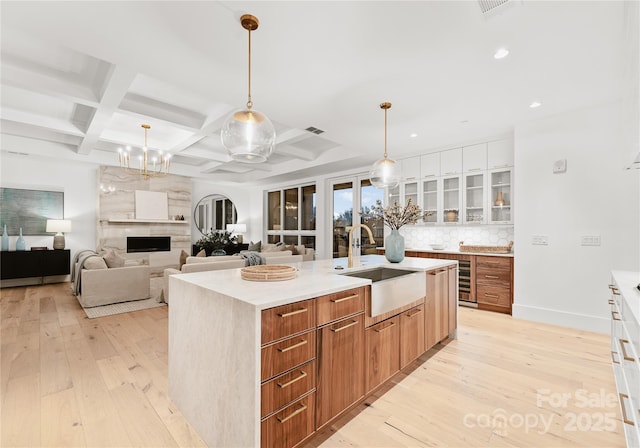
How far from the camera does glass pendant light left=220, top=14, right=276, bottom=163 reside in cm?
195

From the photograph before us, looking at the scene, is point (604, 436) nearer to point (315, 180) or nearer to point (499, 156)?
point (499, 156)

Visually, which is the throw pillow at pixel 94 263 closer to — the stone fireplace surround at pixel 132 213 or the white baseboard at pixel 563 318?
the stone fireplace surround at pixel 132 213

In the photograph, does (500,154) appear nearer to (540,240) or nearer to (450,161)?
(450,161)

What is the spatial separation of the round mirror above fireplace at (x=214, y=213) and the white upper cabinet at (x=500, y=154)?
24.3 feet

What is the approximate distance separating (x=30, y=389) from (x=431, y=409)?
288 cm

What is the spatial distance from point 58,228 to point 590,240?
349 inches

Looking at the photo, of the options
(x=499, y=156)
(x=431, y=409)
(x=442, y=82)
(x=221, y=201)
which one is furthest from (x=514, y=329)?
(x=221, y=201)

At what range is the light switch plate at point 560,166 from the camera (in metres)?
3.71

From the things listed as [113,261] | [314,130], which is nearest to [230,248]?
[113,261]

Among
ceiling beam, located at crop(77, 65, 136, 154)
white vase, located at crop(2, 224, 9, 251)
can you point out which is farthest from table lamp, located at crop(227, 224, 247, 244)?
white vase, located at crop(2, 224, 9, 251)

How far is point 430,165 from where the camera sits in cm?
535

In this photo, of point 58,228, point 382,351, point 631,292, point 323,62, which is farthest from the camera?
point 58,228

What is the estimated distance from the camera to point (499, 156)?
15.0 ft

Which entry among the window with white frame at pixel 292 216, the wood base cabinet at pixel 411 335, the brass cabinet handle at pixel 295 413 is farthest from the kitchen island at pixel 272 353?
the window with white frame at pixel 292 216
